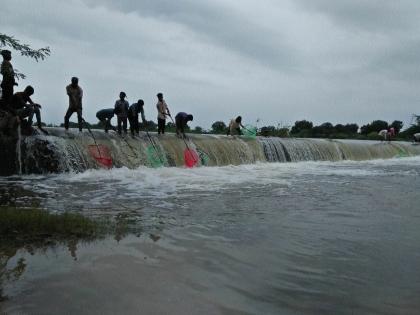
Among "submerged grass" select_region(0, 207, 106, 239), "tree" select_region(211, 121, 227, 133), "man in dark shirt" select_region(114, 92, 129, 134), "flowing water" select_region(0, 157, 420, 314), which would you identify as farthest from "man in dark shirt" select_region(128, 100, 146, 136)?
"tree" select_region(211, 121, 227, 133)

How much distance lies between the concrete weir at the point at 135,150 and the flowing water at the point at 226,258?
2.38 m

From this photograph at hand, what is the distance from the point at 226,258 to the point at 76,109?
30.4 ft

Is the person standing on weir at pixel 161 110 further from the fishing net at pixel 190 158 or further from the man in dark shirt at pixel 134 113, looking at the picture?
the fishing net at pixel 190 158

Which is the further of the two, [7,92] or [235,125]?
[235,125]

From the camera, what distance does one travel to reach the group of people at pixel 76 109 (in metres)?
9.41

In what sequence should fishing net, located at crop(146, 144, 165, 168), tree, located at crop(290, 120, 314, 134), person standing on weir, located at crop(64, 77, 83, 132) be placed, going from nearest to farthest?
person standing on weir, located at crop(64, 77, 83, 132) → fishing net, located at crop(146, 144, 165, 168) → tree, located at crop(290, 120, 314, 134)

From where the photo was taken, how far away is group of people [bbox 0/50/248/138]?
9.41m

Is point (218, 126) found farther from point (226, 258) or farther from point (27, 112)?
point (226, 258)

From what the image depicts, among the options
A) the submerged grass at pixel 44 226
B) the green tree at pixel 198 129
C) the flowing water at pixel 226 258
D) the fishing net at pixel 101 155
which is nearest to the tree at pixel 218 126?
the green tree at pixel 198 129

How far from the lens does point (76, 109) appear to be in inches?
475

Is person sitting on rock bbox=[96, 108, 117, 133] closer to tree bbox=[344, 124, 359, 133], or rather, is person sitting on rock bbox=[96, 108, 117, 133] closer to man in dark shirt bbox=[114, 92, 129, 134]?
man in dark shirt bbox=[114, 92, 129, 134]

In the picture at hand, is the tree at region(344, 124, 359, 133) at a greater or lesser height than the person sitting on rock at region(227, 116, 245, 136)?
greater

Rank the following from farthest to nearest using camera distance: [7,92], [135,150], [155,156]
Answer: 1. [155,156]
2. [135,150]
3. [7,92]

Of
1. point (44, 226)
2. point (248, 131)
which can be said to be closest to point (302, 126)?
point (248, 131)
